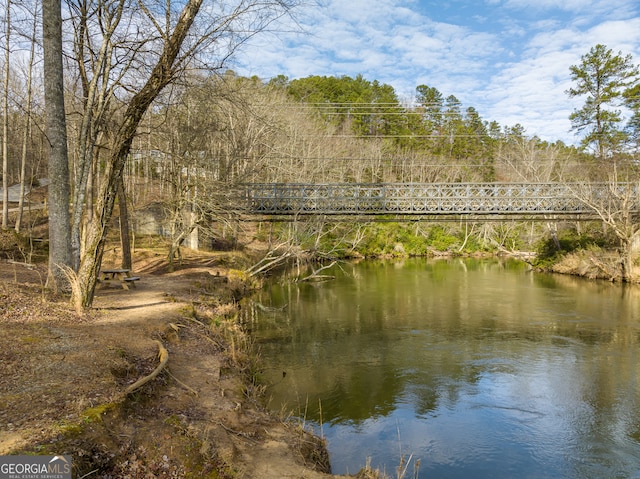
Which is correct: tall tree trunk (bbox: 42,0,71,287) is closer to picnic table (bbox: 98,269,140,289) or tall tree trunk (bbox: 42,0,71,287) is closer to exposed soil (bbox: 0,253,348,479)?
exposed soil (bbox: 0,253,348,479)

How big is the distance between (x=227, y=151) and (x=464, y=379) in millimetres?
17390

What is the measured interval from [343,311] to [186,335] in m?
9.35

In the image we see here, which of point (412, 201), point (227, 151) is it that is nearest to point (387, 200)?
point (412, 201)

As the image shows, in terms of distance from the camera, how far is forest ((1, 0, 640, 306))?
10.0 m

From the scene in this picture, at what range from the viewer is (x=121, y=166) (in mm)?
9875

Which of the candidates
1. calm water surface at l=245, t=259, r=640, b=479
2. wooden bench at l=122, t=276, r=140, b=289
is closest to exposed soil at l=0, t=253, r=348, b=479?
calm water surface at l=245, t=259, r=640, b=479

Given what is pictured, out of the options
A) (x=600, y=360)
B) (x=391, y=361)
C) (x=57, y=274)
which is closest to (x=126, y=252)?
(x=57, y=274)

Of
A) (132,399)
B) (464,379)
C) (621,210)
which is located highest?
(621,210)

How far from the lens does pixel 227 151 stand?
953 inches

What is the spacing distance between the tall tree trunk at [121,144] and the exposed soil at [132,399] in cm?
82

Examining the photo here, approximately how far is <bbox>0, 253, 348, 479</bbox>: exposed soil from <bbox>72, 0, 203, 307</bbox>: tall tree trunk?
2.70ft

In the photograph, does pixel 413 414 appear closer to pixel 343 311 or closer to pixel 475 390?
pixel 475 390

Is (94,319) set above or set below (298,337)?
above

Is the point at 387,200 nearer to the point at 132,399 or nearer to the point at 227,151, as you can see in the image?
the point at 227,151
